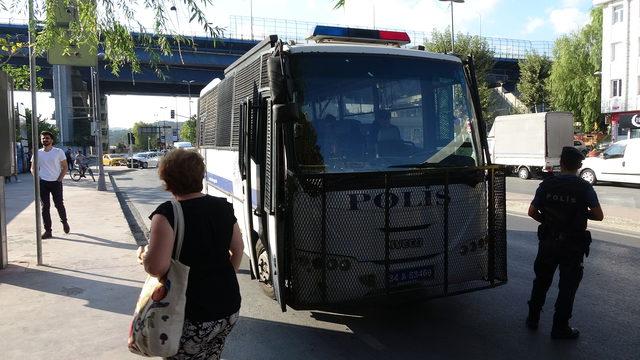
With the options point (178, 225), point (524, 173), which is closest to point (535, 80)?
point (524, 173)

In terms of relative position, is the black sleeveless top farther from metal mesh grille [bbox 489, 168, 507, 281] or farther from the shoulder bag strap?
metal mesh grille [bbox 489, 168, 507, 281]

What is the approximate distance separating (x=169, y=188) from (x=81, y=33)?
359 cm

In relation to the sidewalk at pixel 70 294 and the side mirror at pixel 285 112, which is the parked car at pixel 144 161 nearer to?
the sidewalk at pixel 70 294

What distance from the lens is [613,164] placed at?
19.7 m

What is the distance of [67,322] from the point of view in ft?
17.0

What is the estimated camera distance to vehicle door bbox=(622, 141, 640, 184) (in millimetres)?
18859

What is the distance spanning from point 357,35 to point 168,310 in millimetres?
3700

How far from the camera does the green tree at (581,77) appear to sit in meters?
44.4

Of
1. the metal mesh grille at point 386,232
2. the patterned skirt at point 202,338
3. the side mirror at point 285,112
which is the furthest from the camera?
the metal mesh grille at point 386,232

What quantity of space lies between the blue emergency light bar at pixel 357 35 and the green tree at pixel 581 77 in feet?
146

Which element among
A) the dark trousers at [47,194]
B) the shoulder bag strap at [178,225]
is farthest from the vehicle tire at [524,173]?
the shoulder bag strap at [178,225]

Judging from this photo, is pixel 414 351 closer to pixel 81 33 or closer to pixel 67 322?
pixel 67 322

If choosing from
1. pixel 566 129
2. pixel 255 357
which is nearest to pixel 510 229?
pixel 255 357

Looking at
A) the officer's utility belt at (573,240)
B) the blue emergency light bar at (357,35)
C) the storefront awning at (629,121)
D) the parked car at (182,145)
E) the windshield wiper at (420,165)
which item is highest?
the storefront awning at (629,121)
